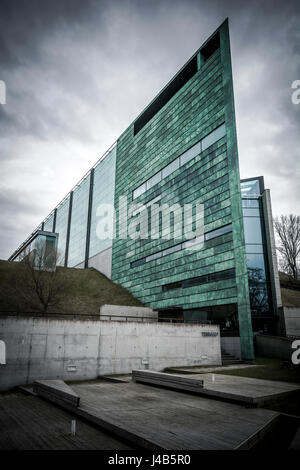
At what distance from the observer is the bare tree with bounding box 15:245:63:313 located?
38000mm

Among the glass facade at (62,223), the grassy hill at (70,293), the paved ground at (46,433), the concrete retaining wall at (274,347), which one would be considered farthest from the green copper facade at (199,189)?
the glass facade at (62,223)

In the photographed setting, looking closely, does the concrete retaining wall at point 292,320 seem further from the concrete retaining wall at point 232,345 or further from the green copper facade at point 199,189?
the green copper facade at point 199,189

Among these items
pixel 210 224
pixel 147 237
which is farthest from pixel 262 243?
pixel 147 237

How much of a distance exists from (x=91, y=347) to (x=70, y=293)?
23.6 m

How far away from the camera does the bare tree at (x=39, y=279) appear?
38.0 metres

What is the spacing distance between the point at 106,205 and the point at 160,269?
23144mm

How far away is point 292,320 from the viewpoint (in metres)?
31.5

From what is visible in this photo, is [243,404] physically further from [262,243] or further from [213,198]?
[262,243]

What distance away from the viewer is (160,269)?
132 feet

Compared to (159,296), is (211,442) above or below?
below

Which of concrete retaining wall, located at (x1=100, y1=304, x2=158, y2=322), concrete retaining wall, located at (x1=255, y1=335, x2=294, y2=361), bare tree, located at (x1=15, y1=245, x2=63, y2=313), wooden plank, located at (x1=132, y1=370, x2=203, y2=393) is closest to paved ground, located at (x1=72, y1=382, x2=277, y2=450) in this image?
wooden plank, located at (x1=132, y1=370, x2=203, y2=393)

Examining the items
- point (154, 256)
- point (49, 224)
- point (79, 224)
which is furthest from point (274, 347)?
point (49, 224)

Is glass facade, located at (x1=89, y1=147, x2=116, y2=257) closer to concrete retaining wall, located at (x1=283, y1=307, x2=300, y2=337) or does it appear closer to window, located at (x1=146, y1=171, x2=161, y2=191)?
window, located at (x1=146, y1=171, x2=161, y2=191)
